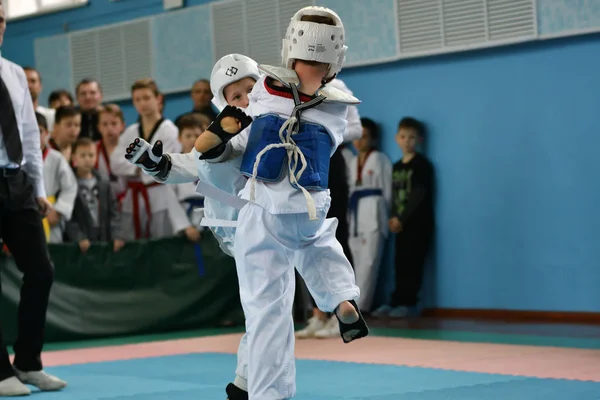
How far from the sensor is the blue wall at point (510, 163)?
7602 mm

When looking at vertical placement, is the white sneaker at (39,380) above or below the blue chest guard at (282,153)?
below

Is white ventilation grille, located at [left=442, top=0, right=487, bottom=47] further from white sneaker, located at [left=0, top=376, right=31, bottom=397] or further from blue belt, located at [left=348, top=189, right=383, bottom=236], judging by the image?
white sneaker, located at [left=0, top=376, right=31, bottom=397]

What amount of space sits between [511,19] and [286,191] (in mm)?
5042

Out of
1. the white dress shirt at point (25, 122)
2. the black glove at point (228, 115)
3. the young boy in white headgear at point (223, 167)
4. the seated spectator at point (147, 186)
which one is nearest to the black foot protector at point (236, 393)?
the young boy in white headgear at point (223, 167)

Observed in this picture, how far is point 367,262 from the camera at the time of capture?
8.88 meters

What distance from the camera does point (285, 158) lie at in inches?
134

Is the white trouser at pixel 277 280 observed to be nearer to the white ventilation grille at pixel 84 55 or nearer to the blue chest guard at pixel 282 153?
the blue chest guard at pixel 282 153

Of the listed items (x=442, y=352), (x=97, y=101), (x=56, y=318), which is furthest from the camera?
(x=97, y=101)

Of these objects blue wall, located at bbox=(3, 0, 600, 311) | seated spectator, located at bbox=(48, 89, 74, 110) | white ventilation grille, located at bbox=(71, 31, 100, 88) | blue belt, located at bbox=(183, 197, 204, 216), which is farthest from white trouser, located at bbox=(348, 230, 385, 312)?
white ventilation grille, located at bbox=(71, 31, 100, 88)

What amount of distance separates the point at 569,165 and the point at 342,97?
4.58 meters

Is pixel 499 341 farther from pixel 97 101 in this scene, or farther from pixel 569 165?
pixel 97 101

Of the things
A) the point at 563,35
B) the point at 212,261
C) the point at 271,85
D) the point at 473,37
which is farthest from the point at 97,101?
the point at 271,85

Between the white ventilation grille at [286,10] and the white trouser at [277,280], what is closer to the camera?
the white trouser at [277,280]

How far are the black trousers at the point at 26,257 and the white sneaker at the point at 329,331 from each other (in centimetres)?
258
